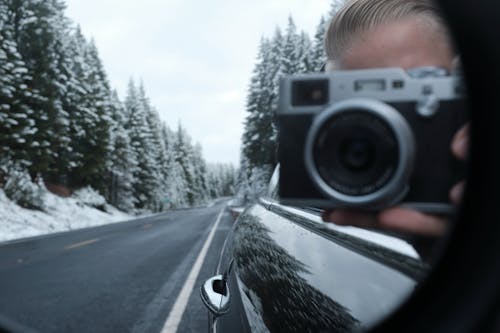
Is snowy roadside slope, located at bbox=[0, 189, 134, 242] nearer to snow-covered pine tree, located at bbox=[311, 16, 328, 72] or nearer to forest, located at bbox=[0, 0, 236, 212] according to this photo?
forest, located at bbox=[0, 0, 236, 212]

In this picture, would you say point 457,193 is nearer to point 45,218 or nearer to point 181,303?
point 181,303

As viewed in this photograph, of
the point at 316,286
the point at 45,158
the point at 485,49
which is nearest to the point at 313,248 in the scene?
the point at 316,286

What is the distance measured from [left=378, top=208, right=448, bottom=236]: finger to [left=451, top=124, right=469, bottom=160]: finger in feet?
0.47

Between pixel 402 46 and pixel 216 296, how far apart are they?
5.73ft

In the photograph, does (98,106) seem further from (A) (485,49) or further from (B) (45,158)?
(A) (485,49)

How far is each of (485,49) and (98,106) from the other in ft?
128

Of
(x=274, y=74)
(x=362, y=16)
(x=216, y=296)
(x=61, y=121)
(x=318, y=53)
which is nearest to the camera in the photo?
(x=362, y=16)

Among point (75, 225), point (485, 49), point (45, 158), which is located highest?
point (45, 158)

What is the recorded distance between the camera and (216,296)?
97.5 inches

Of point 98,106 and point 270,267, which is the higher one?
point 98,106

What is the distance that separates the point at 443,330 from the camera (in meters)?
0.93

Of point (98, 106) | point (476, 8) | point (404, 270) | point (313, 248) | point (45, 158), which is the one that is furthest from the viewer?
point (98, 106)

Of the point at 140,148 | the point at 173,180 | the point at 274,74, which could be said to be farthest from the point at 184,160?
the point at 274,74

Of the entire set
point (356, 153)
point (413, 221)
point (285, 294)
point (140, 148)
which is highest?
point (140, 148)
